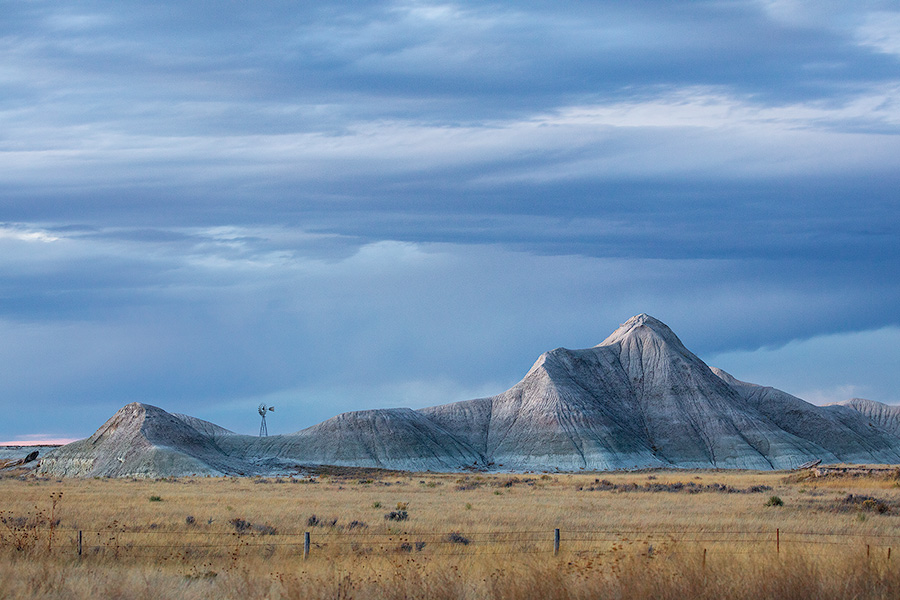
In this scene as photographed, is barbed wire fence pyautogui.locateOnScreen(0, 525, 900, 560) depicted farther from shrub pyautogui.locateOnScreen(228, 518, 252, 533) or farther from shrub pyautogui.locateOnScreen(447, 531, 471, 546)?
shrub pyautogui.locateOnScreen(228, 518, 252, 533)

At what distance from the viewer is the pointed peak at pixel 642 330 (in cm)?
16175

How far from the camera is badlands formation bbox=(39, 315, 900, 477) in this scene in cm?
10850

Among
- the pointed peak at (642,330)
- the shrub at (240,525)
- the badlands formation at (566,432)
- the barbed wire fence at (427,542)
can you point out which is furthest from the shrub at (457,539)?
the pointed peak at (642,330)

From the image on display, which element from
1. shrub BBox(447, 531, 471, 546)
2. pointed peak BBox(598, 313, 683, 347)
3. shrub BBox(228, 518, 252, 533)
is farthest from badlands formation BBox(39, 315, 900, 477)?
shrub BBox(447, 531, 471, 546)

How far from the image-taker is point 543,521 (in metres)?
29.0

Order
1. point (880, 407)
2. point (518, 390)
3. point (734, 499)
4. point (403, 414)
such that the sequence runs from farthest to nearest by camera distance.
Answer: point (880, 407) → point (518, 390) → point (403, 414) → point (734, 499)

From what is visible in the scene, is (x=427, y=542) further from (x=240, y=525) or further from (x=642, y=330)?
(x=642, y=330)

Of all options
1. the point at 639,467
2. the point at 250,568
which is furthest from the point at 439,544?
the point at 639,467

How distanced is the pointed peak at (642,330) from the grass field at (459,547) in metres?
120

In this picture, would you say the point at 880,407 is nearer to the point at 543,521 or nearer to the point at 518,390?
the point at 518,390

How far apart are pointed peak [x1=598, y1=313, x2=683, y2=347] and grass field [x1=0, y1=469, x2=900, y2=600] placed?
120 m

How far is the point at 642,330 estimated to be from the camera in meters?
162

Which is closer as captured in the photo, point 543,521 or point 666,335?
point 543,521

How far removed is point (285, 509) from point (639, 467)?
96573 millimetres
